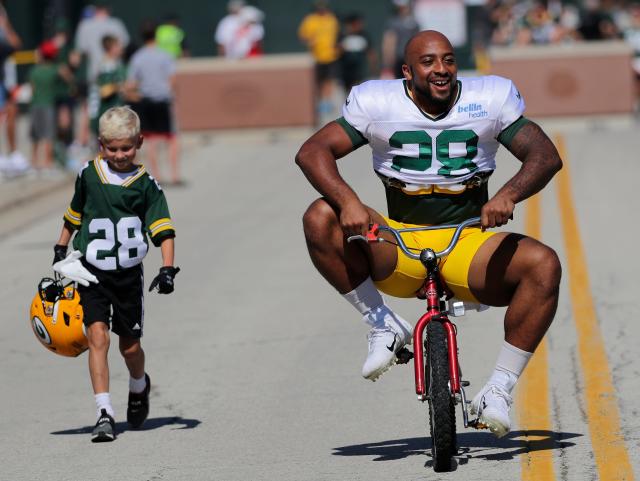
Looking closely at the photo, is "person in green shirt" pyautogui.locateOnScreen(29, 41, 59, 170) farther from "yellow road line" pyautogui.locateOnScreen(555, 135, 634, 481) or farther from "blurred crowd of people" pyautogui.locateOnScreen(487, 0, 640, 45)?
"blurred crowd of people" pyautogui.locateOnScreen(487, 0, 640, 45)

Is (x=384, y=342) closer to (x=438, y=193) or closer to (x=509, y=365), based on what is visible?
(x=509, y=365)

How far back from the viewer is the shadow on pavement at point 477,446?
23.8 feet

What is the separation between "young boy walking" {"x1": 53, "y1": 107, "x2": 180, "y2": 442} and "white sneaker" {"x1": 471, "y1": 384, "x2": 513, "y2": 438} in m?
1.72

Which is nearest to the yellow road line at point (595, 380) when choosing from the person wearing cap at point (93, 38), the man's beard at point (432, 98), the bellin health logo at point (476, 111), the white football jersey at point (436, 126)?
the white football jersey at point (436, 126)

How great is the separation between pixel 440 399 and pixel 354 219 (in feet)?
2.59

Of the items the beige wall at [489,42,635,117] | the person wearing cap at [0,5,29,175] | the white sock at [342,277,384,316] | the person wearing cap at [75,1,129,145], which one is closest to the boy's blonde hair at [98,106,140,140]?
the white sock at [342,277,384,316]

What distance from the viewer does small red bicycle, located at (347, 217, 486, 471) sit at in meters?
6.67

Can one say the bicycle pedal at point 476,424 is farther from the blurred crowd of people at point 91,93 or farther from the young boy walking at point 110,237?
the blurred crowd of people at point 91,93

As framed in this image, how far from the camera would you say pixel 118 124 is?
7.86 metres

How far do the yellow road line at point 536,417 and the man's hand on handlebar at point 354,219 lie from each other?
118cm

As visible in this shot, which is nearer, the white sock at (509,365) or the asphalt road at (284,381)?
the white sock at (509,365)

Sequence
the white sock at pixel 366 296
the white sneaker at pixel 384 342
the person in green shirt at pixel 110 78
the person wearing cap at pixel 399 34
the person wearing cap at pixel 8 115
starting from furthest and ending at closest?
the person wearing cap at pixel 399 34 → the person wearing cap at pixel 8 115 → the person in green shirt at pixel 110 78 → the white sock at pixel 366 296 → the white sneaker at pixel 384 342

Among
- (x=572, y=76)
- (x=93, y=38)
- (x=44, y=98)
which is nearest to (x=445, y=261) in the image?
(x=44, y=98)

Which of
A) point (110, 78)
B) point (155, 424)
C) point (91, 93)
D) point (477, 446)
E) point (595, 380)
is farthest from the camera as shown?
point (91, 93)
